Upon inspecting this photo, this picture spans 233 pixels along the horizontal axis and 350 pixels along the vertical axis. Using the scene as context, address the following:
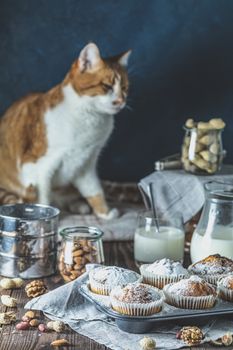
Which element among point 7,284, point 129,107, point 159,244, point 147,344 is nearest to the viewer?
point 147,344

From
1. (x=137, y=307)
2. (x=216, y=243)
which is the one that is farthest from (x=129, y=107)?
(x=137, y=307)

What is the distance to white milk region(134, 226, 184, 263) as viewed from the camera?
2301mm

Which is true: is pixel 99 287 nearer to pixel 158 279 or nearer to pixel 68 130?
pixel 158 279

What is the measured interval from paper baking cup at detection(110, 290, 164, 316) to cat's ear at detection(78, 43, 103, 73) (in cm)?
113

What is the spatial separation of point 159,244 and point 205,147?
418 mm

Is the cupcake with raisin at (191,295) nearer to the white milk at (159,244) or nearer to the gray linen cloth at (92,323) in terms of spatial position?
the gray linen cloth at (92,323)

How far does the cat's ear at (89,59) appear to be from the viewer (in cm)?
269

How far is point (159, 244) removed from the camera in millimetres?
2299

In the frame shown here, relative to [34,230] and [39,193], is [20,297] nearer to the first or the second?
[34,230]

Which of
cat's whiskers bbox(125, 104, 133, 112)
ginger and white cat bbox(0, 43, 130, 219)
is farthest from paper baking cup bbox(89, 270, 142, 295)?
cat's whiskers bbox(125, 104, 133, 112)

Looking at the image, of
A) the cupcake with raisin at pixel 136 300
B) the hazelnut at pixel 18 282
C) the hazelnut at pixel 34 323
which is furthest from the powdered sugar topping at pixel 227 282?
the hazelnut at pixel 18 282

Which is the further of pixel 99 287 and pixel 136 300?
pixel 99 287

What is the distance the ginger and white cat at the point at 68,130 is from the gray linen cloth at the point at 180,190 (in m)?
0.32

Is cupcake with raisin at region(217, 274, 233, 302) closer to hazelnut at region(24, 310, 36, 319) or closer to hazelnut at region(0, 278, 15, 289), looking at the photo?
hazelnut at region(24, 310, 36, 319)
